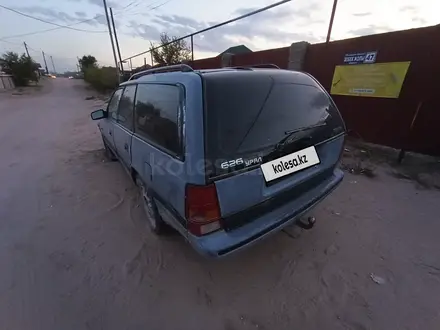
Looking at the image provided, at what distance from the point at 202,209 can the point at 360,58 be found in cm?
520

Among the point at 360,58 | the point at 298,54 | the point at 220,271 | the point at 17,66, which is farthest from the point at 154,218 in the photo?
the point at 17,66

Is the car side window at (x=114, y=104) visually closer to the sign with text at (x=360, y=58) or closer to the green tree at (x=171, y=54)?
the sign with text at (x=360, y=58)

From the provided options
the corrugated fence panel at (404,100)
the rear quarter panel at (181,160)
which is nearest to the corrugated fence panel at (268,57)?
the corrugated fence panel at (404,100)

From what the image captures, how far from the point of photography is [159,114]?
193 cm

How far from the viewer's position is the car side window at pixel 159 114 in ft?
5.45

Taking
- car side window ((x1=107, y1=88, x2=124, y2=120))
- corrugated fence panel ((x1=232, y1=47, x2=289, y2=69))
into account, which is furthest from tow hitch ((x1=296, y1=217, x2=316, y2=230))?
corrugated fence panel ((x1=232, y1=47, x2=289, y2=69))

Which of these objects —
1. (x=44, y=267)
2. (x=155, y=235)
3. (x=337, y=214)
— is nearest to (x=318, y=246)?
(x=337, y=214)

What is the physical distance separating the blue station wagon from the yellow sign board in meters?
3.37

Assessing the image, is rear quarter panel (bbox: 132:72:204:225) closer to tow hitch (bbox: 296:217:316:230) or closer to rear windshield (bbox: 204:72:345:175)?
rear windshield (bbox: 204:72:345:175)

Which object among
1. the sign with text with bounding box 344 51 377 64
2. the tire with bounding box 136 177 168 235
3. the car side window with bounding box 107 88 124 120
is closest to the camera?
the tire with bounding box 136 177 168 235

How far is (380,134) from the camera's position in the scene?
16.1 feet

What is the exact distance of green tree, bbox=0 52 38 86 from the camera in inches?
1120

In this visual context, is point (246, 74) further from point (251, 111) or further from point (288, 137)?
point (288, 137)

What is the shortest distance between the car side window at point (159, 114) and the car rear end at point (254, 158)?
0.91 feet
